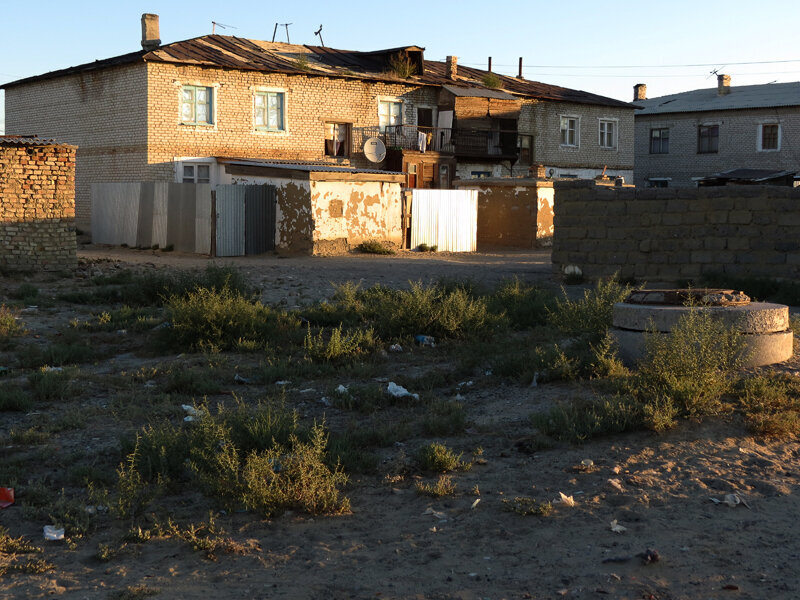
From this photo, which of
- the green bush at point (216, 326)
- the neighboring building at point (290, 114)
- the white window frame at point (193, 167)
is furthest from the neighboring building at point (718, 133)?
the green bush at point (216, 326)

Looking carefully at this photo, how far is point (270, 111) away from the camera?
96.6 ft

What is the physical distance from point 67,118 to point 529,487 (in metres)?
27.8

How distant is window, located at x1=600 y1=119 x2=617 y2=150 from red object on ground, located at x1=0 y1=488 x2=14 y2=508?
3551cm

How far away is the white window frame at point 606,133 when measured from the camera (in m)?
38.2

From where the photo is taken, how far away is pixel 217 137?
28234mm

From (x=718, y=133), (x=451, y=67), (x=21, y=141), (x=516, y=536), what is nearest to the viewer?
(x=516, y=536)

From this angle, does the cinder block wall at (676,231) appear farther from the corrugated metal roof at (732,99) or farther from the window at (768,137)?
the window at (768,137)

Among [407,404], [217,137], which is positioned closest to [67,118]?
[217,137]

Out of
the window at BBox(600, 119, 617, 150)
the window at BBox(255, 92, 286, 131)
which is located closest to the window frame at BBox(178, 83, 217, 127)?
the window at BBox(255, 92, 286, 131)

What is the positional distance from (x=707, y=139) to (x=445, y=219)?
2156 cm

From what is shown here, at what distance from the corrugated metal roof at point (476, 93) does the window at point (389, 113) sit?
2044 mm

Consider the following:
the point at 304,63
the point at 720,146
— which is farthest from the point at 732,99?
the point at 304,63

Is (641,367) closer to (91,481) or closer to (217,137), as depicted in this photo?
(91,481)

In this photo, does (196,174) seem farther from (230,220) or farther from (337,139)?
(230,220)
